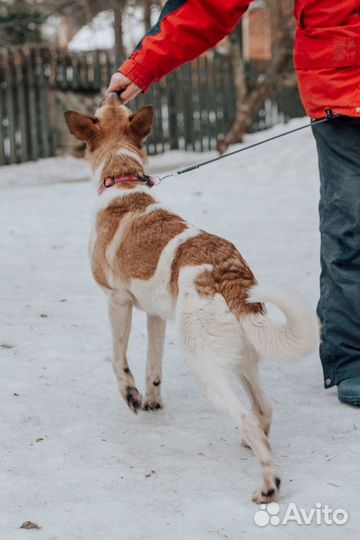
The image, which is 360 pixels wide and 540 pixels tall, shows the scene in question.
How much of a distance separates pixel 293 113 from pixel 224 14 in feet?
54.3

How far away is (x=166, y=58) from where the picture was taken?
3.80 m

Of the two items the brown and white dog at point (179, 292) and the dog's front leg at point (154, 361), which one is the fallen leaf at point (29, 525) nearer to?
the brown and white dog at point (179, 292)

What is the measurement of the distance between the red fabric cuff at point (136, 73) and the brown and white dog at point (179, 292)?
21 cm

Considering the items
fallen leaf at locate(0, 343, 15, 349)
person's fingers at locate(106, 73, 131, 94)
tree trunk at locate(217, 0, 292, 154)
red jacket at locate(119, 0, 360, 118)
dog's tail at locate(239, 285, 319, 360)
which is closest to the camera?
dog's tail at locate(239, 285, 319, 360)

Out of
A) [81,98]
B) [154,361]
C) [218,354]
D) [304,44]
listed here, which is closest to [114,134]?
[304,44]

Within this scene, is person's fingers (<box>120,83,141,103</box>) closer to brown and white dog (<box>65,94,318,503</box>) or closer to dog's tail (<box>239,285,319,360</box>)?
brown and white dog (<box>65,94,318,503</box>)

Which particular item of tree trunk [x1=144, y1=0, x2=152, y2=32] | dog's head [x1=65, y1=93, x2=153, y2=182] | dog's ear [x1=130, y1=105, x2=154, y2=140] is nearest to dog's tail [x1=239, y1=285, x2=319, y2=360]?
dog's head [x1=65, y1=93, x2=153, y2=182]

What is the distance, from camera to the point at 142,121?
13.4 feet

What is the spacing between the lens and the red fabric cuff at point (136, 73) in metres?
3.81

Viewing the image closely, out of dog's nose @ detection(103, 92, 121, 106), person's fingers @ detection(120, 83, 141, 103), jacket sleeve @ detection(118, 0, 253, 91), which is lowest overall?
dog's nose @ detection(103, 92, 121, 106)

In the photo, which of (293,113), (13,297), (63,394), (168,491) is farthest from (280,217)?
(293,113)

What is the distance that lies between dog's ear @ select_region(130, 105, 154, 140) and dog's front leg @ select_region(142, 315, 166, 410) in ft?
3.30

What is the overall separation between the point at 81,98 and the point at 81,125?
1110 centimetres

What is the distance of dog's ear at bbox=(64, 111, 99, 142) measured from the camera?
4000 mm
